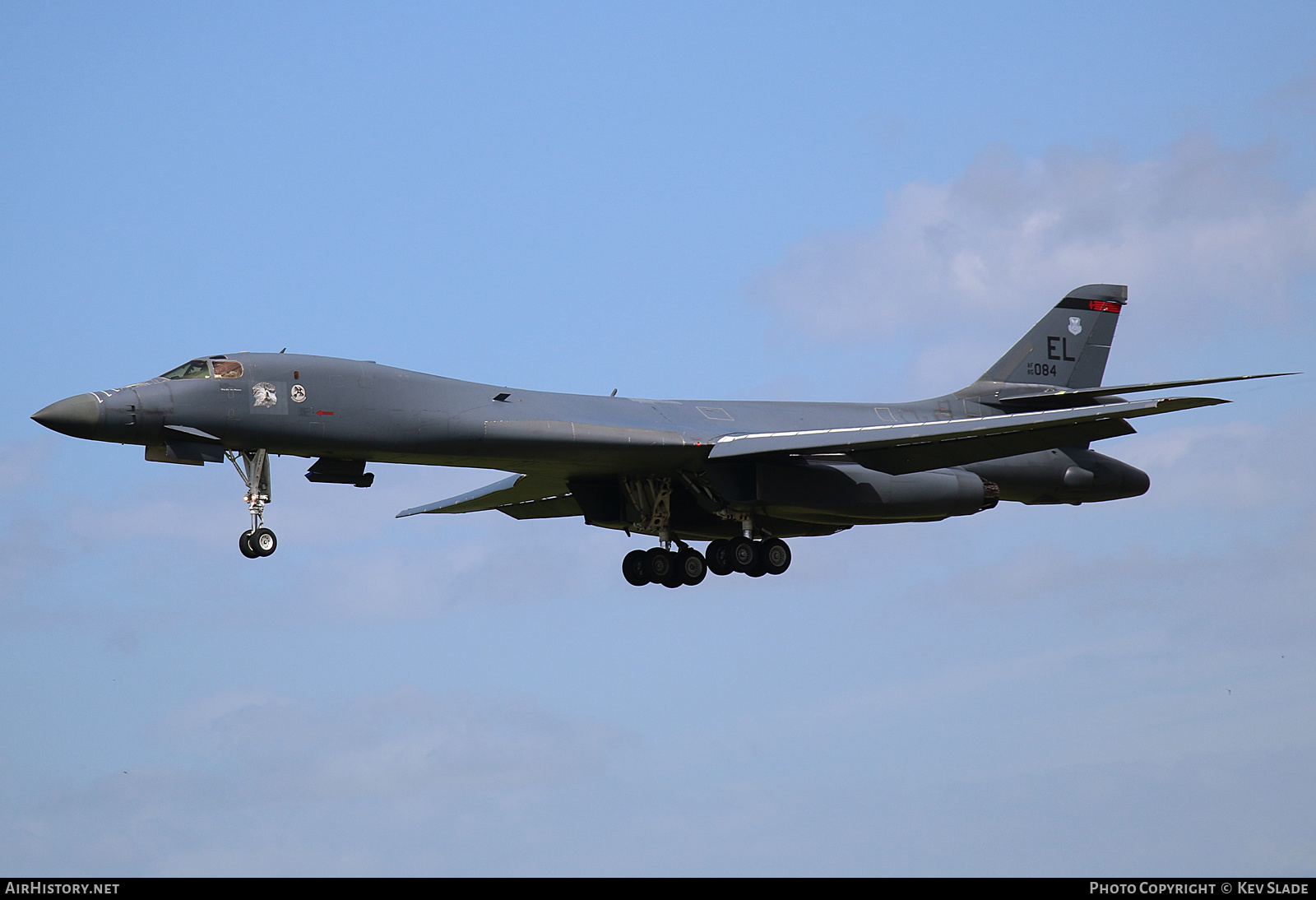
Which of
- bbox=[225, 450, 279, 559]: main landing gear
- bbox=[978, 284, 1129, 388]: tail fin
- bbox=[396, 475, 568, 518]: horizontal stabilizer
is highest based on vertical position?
bbox=[978, 284, 1129, 388]: tail fin

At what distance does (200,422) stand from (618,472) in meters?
8.34

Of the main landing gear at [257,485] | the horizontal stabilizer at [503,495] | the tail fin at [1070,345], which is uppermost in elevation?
the tail fin at [1070,345]

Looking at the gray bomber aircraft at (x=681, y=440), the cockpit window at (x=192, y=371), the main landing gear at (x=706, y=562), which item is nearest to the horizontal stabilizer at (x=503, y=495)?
the gray bomber aircraft at (x=681, y=440)

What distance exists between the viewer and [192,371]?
25562 millimetres

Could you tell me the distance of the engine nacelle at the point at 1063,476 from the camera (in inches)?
1313

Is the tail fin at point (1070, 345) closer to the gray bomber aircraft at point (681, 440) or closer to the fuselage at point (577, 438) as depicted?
the gray bomber aircraft at point (681, 440)

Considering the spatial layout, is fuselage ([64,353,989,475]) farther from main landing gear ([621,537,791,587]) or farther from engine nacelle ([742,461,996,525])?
main landing gear ([621,537,791,587])

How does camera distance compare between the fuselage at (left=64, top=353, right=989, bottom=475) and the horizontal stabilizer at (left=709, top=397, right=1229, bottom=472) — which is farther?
the horizontal stabilizer at (left=709, top=397, right=1229, bottom=472)

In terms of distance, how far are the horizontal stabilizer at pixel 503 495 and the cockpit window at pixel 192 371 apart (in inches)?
305

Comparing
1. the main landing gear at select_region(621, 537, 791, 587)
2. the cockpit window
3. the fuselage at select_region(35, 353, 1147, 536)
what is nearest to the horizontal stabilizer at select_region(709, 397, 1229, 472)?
the fuselage at select_region(35, 353, 1147, 536)

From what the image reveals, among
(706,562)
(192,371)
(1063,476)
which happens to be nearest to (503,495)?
(706,562)

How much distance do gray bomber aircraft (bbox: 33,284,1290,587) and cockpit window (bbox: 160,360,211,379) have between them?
0.06m

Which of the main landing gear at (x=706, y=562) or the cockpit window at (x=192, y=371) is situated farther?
the main landing gear at (x=706, y=562)

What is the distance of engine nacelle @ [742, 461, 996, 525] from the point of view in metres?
29.4
